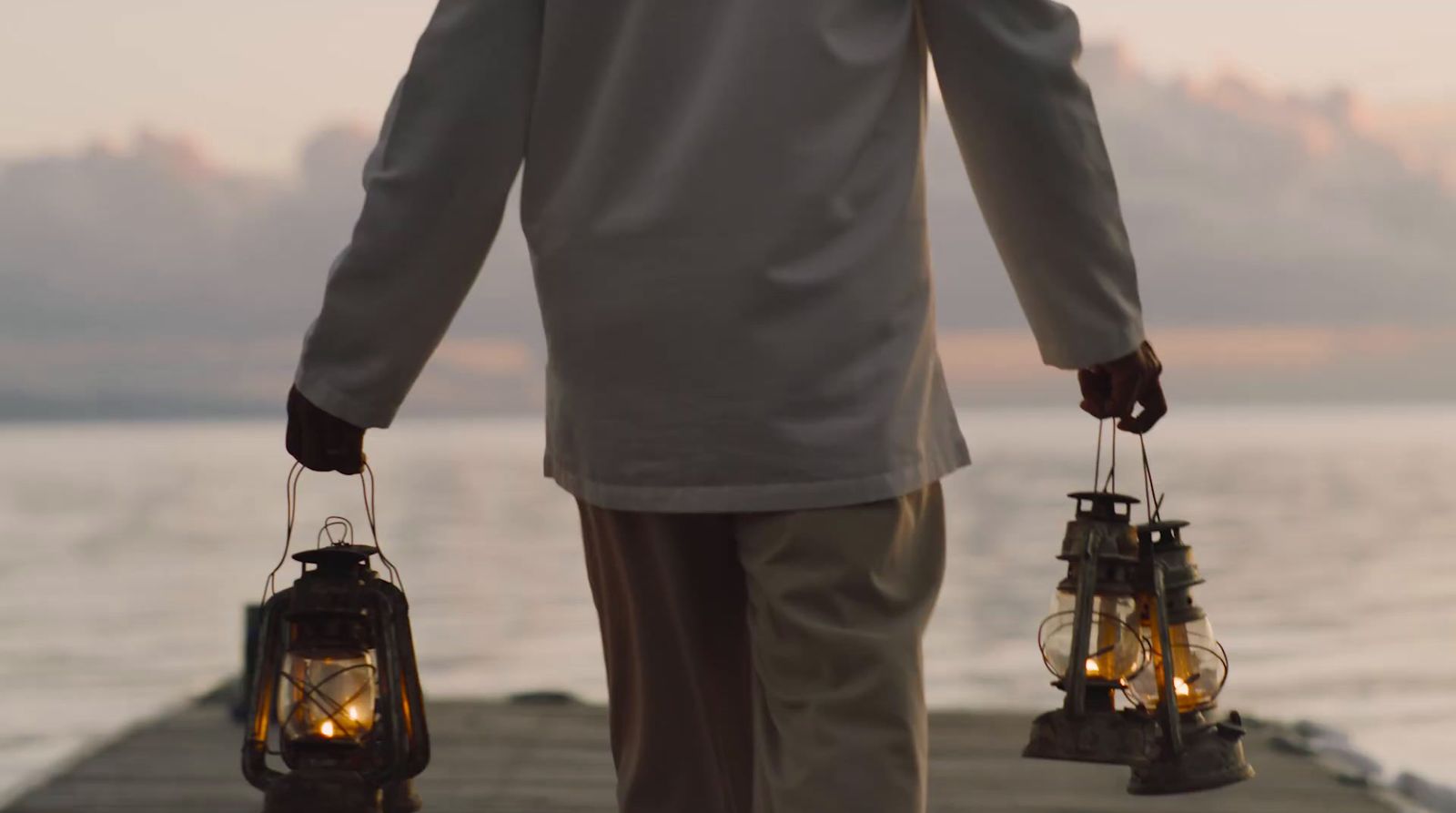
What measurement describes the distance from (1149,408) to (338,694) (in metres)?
0.92

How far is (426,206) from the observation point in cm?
190

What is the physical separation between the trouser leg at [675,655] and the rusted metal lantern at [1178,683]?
42 cm

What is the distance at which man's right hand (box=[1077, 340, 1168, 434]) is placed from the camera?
1896mm

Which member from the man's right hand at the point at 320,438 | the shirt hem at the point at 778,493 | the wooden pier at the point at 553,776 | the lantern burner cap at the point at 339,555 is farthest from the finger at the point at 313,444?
the wooden pier at the point at 553,776

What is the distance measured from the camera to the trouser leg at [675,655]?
1.83 m

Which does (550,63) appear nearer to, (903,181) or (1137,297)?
(903,181)

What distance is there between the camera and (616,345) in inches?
69.2

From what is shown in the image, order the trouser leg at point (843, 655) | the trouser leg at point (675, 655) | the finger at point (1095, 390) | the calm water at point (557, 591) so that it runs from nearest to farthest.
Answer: the trouser leg at point (843, 655) < the trouser leg at point (675, 655) < the finger at point (1095, 390) < the calm water at point (557, 591)

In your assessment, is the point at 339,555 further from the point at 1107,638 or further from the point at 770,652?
the point at 1107,638

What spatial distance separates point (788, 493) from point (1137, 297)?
0.47m

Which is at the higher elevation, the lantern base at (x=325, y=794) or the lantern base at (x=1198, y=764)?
the lantern base at (x=1198, y=764)

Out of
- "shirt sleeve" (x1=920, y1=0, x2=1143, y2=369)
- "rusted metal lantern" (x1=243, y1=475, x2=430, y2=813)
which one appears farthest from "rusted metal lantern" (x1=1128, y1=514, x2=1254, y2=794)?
"rusted metal lantern" (x1=243, y1=475, x2=430, y2=813)

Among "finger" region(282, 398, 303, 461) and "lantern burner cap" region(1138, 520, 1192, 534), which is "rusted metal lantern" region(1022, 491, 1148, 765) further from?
"finger" region(282, 398, 303, 461)

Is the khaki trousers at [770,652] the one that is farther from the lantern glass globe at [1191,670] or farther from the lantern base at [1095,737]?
the lantern glass globe at [1191,670]
